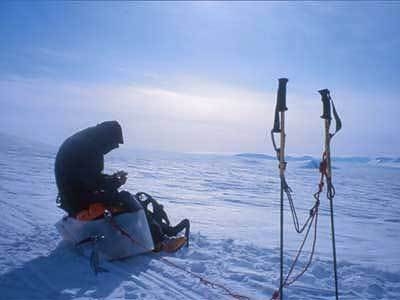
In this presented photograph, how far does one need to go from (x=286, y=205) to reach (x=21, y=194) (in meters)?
8.48

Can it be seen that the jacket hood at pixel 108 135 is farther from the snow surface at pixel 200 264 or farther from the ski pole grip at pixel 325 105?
the ski pole grip at pixel 325 105

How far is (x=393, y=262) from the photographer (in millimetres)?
6133

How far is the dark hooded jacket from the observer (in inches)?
194

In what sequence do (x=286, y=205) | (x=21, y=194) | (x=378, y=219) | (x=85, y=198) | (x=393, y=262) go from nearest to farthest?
(x=85, y=198) → (x=393, y=262) → (x=21, y=194) → (x=378, y=219) → (x=286, y=205)

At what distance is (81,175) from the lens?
4.91m

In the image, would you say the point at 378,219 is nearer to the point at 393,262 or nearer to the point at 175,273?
the point at 393,262

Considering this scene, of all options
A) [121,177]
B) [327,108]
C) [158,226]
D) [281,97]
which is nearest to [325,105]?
[327,108]

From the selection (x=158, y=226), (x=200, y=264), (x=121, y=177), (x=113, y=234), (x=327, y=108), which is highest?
(x=327, y=108)

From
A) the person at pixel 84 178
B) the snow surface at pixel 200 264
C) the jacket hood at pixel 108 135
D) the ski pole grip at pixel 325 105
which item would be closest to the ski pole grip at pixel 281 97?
the ski pole grip at pixel 325 105

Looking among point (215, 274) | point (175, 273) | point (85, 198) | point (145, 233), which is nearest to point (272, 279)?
point (215, 274)

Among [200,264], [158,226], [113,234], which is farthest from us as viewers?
[158,226]

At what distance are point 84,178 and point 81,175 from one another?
56mm

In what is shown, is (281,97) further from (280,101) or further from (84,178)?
(84,178)

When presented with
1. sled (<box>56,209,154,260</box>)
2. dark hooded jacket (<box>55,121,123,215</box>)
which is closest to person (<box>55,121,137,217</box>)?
dark hooded jacket (<box>55,121,123,215</box>)
